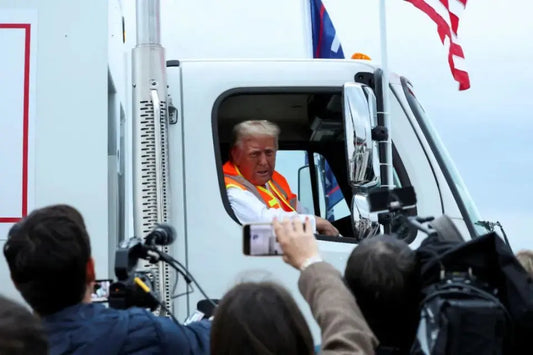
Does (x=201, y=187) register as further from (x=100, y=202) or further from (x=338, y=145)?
(x=338, y=145)

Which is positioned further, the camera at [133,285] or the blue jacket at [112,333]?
the camera at [133,285]

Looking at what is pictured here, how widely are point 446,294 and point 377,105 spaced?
168cm

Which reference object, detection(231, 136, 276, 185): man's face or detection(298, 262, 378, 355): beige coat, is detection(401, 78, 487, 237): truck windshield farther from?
detection(298, 262, 378, 355): beige coat

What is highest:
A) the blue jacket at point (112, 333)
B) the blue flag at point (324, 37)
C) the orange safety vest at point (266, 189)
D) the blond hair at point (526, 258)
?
the blue flag at point (324, 37)

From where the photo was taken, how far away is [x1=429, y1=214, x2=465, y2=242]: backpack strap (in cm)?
230

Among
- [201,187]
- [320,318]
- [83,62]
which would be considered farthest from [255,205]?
[320,318]

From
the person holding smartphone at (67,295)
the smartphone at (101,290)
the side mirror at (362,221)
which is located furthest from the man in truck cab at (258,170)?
the person holding smartphone at (67,295)

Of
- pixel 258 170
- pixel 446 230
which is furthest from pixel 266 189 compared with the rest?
pixel 446 230

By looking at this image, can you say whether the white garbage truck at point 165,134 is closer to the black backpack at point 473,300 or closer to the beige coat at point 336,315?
the beige coat at point 336,315

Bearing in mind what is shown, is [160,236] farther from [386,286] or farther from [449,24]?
[449,24]

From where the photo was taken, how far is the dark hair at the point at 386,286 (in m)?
2.08

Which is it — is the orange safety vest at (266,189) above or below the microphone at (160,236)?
above

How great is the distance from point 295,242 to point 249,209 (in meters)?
1.24

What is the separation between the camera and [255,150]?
148 inches
